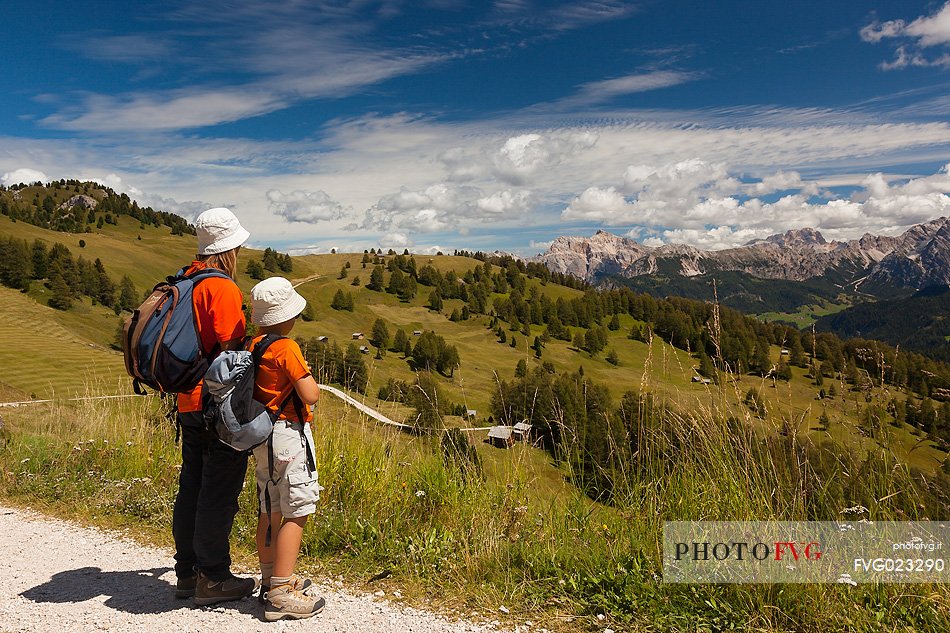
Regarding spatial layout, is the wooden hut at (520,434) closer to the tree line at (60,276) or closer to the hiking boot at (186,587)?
the hiking boot at (186,587)

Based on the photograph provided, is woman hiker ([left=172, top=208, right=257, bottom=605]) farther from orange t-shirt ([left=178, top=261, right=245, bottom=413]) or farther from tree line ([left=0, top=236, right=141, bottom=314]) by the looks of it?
tree line ([left=0, top=236, right=141, bottom=314])

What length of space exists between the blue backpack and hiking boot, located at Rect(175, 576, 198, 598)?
1.57 meters

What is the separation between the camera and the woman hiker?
158 inches

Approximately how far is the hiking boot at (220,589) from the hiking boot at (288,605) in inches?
16.0

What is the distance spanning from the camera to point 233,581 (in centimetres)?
421

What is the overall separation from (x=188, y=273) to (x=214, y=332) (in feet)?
1.83

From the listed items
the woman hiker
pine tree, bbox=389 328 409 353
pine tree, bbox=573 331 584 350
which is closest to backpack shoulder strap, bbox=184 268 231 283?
the woman hiker

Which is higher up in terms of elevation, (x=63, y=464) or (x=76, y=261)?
(x=76, y=261)

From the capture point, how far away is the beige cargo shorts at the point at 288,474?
390cm

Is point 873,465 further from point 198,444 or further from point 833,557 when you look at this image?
point 198,444

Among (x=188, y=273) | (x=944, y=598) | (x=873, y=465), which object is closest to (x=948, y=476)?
(x=873, y=465)

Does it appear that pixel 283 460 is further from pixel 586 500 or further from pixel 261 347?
pixel 586 500

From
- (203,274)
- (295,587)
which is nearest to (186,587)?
(295,587)

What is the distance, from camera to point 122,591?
4340 millimetres
